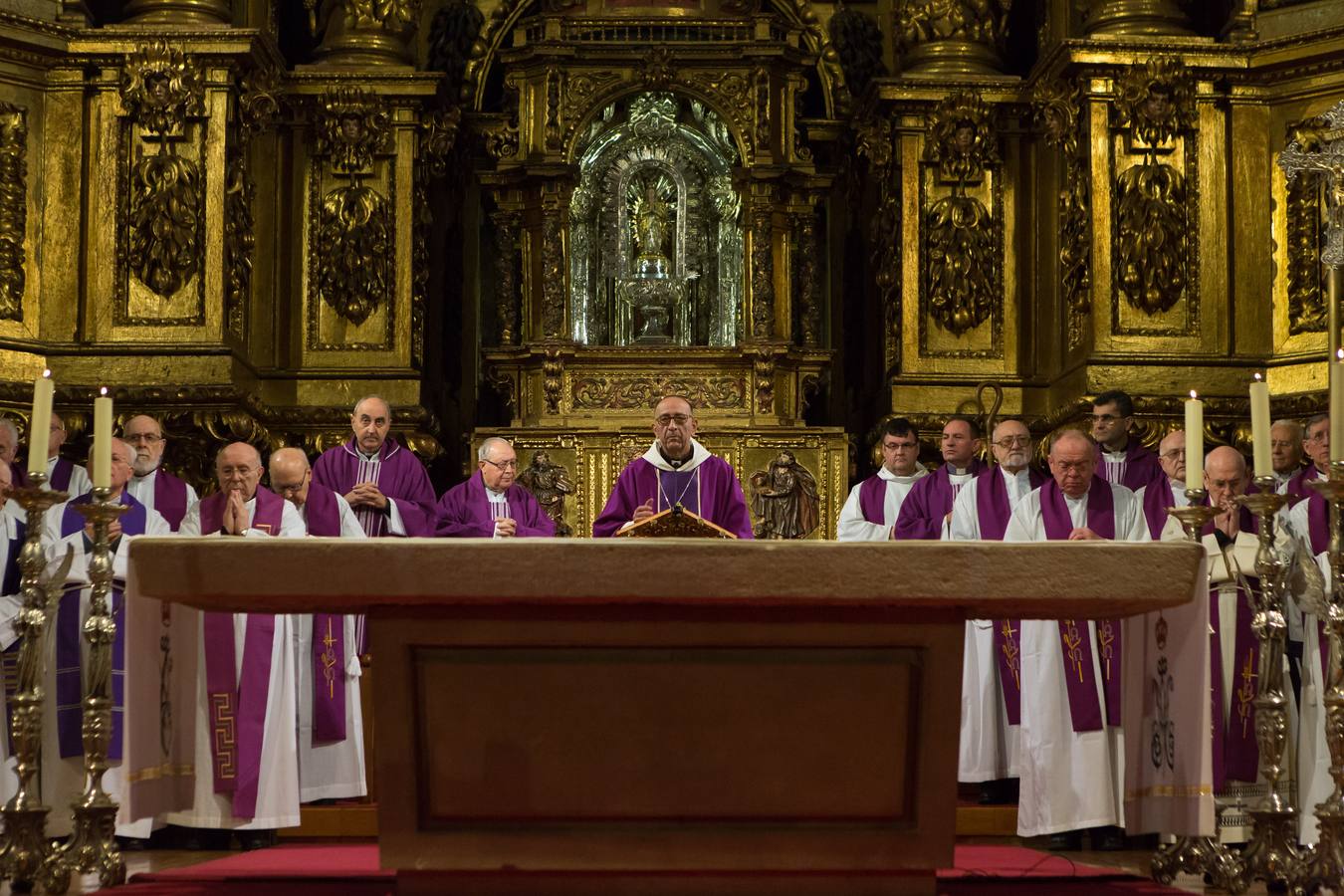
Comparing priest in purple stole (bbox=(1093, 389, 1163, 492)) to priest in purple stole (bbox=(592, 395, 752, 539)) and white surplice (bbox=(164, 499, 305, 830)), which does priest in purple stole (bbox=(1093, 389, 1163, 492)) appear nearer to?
priest in purple stole (bbox=(592, 395, 752, 539))

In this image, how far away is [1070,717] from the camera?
7.68m

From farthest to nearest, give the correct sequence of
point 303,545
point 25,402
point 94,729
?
1. point 25,402
2. point 94,729
3. point 303,545

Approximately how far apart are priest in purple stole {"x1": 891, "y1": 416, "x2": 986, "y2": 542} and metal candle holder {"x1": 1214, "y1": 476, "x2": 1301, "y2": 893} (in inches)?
136

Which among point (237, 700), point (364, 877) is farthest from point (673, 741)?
point (237, 700)

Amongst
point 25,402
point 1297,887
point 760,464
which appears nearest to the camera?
point 1297,887

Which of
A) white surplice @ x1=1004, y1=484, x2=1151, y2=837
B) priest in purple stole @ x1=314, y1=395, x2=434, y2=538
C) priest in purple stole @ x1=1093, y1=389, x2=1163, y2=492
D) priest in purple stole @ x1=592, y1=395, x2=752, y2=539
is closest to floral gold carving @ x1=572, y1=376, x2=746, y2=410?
priest in purple stole @ x1=314, y1=395, x2=434, y2=538

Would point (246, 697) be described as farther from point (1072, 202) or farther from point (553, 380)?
point (1072, 202)

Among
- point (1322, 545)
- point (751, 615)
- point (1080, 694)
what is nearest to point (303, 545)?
point (751, 615)

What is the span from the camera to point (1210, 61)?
11.0 metres

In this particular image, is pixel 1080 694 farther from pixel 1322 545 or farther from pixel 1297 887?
pixel 1297 887

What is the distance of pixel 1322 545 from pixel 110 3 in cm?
835

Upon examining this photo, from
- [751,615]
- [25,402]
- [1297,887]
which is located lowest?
[1297,887]

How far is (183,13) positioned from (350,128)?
1.24m

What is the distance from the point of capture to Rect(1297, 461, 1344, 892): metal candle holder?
17.7 feet
